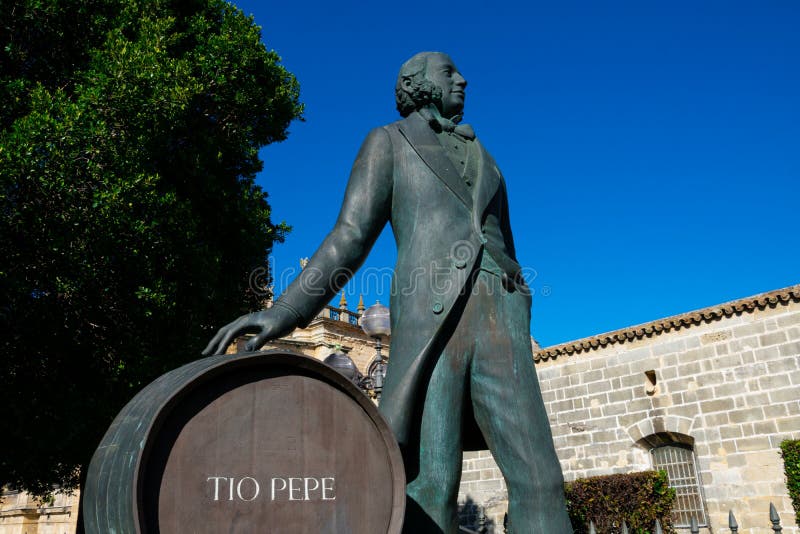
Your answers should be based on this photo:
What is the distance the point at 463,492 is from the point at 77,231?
551 inches

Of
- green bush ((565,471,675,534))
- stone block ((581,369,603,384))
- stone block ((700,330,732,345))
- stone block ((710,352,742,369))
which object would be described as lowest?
green bush ((565,471,675,534))

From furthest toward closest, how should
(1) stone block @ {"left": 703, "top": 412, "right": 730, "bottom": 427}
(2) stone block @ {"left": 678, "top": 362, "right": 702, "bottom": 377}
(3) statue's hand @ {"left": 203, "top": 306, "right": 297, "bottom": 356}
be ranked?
(2) stone block @ {"left": 678, "top": 362, "right": 702, "bottom": 377}, (1) stone block @ {"left": 703, "top": 412, "right": 730, "bottom": 427}, (3) statue's hand @ {"left": 203, "top": 306, "right": 297, "bottom": 356}

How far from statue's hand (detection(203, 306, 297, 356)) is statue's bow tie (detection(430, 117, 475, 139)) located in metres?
1.25

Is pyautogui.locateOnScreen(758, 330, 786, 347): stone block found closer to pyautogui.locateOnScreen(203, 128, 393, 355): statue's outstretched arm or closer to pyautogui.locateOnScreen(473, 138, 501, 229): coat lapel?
pyautogui.locateOnScreen(473, 138, 501, 229): coat lapel

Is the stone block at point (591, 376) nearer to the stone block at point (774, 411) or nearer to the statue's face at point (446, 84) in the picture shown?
the stone block at point (774, 411)

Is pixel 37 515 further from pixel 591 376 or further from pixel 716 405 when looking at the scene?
pixel 716 405

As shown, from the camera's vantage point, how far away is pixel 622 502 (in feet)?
47.8

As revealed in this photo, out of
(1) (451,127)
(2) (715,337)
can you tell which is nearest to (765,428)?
(2) (715,337)

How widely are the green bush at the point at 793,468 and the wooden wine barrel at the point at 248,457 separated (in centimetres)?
1334

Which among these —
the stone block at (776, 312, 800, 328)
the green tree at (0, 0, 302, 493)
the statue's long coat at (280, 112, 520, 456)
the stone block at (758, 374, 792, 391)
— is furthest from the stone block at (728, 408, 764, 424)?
the statue's long coat at (280, 112, 520, 456)

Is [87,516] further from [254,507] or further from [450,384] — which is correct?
[450,384]

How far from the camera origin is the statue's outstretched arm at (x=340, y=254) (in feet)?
8.68

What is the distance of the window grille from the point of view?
49.4 feet

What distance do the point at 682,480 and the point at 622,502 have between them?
6.39ft
